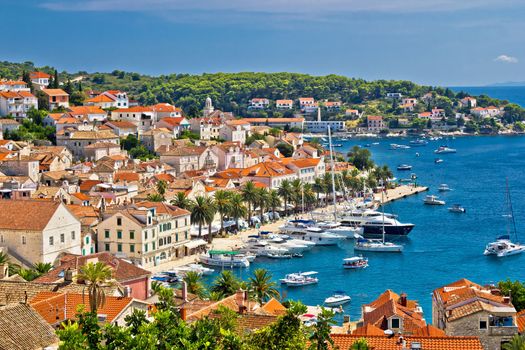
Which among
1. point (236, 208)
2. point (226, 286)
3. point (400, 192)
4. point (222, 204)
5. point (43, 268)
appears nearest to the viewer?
point (226, 286)

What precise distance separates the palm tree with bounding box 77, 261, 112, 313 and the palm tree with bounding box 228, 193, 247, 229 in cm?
4556

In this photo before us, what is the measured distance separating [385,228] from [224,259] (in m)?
20.9

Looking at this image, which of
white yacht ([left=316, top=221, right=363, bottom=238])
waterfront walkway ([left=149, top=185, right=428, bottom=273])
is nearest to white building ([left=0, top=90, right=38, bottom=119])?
waterfront walkway ([left=149, top=185, right=428, bottom=273])

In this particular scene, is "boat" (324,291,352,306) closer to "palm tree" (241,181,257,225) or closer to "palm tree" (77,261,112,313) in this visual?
"palm tree" (77,261,112,313)

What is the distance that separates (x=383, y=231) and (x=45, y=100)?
6022 cm

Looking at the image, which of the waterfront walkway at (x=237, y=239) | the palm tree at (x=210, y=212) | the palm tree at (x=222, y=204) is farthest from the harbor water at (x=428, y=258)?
the palm tree at (x=222, y=204)

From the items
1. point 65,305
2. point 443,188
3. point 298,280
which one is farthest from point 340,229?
point 65,305

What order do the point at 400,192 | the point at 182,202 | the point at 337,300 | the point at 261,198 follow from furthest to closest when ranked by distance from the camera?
1. the point at 400,192
2. the point at 261,198
3. the point at 182,202
4. the point at 337,300

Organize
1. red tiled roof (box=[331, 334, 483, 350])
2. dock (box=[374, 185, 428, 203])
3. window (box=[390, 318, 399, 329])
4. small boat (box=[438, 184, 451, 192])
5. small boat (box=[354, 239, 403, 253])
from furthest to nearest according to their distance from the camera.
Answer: small boat (box=[438, 184, 451, 192]), dock (box=[374, 185, 428, 203]), small boat (box=[354, 239, 403, 253]), window (box=[390, 318, 399, 329]), red tiled roof (box=[331, 334, 483, 350])

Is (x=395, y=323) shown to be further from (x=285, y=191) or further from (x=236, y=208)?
(x=285, y=191)

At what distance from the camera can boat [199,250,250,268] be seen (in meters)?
66.0

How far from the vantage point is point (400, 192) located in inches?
4486

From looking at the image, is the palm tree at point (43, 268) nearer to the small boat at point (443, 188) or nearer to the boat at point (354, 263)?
the boat at point (354, 263)

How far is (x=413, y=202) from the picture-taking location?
107500 mm
